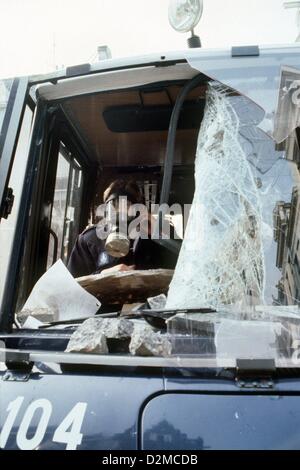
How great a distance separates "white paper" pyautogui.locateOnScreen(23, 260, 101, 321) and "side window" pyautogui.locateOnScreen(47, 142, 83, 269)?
0.62 metres

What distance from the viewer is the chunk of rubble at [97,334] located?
1.32m

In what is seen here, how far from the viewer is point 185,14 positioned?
80.8 inches

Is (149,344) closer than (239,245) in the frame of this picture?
Yes

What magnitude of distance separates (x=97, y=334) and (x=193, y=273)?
0.45 m

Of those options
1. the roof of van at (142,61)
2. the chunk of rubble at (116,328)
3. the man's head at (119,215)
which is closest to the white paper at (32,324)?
the chunk of rubble at (116,328)

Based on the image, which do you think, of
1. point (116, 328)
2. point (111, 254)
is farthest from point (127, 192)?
point (116, 328)

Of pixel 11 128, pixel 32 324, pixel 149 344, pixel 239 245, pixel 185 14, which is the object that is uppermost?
pixel 185 14

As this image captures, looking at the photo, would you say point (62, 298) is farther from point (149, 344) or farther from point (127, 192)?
point (127, 192)

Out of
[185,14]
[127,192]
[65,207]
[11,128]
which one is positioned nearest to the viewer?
[11,128]

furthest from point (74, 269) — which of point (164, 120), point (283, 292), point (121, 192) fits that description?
point (283, 292)

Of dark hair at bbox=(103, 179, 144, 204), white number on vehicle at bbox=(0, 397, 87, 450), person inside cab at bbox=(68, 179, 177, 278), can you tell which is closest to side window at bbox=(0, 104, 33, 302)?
white number on vehicle at bbox=(0, 397, 87, 450)

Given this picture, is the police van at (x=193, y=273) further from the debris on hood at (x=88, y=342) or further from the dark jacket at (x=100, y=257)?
the dark jacket at (x=100, y=257)

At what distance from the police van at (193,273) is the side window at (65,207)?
80mm
